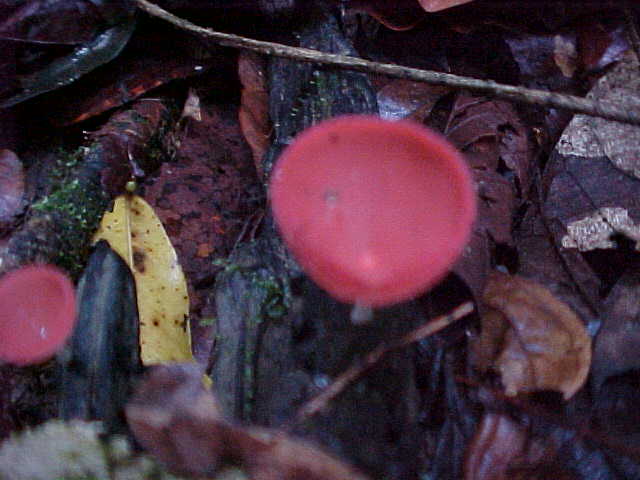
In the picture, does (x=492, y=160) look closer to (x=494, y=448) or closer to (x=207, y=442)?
(x=494, y=448)

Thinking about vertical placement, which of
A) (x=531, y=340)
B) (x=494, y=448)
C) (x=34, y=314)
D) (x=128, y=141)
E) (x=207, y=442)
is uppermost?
(x=128, y=141)

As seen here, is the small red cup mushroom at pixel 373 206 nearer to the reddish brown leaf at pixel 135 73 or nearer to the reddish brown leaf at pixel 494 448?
the reddish brown leaf at pixel 494 448

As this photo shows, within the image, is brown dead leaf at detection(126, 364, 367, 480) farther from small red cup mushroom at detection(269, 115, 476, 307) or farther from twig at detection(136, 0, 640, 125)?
twig at detection(136, 0, 640, 125)

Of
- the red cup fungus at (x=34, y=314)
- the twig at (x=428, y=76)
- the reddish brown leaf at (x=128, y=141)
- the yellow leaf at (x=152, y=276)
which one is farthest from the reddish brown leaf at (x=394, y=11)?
the red cup fungus at (x=34, y=314)

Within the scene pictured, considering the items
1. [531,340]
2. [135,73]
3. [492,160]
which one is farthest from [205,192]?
[531,340]

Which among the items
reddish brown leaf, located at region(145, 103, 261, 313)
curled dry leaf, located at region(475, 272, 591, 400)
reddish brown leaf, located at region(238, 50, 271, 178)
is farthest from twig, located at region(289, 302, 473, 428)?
reddish brown leaf, located at region(238, 50, 271, 178)

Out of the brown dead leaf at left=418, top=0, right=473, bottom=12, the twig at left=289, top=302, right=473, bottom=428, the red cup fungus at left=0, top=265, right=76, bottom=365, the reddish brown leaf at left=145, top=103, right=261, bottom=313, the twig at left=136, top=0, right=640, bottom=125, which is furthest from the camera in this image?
→ the brown dead leaf at left=418, top=0, right=473, bottom=12
